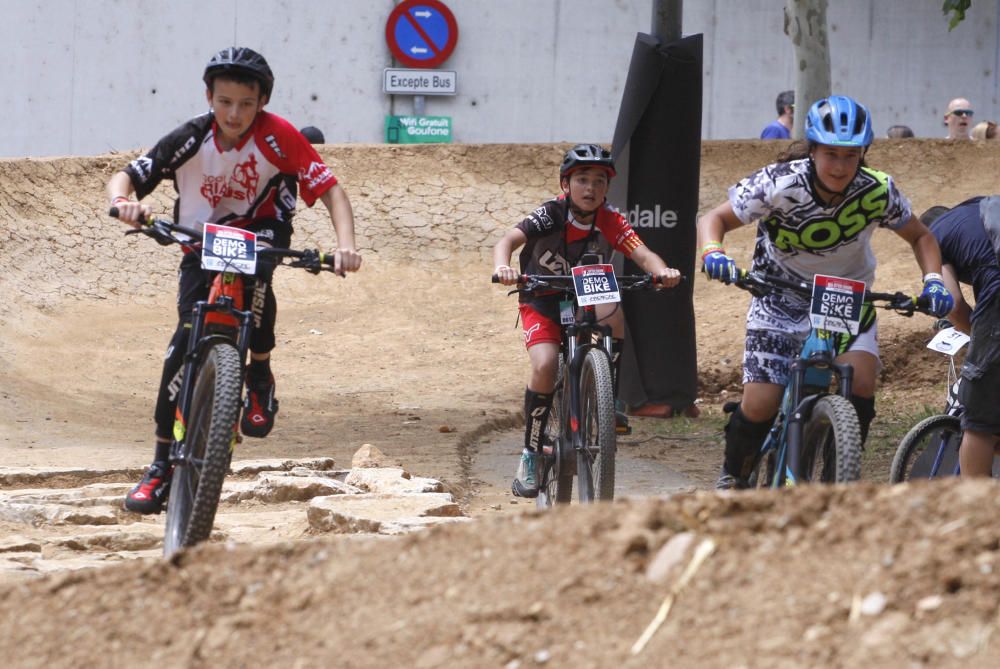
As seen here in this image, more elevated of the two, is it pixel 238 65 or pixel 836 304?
pixel 238 65

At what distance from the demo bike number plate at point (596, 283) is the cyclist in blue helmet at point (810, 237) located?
0.86m

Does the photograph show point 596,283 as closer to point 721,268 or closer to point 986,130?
point 721,268

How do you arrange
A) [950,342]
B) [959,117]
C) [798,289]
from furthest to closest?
[959,117] < [950,342] < [798,289]

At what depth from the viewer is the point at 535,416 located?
731 cm

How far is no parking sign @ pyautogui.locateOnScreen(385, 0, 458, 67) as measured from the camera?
2114cm

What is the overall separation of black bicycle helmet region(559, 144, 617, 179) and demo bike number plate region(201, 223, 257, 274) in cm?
195

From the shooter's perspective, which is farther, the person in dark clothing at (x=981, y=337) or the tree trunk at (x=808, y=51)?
the tree trunk at (x=808, y=51)

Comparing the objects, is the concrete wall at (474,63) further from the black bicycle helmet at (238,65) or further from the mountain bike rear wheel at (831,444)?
the mountain bike rear wheel at (831,444)

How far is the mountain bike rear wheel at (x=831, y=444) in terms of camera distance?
5039mm

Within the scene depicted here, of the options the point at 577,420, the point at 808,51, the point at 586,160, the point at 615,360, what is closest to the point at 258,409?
the point at 577,420

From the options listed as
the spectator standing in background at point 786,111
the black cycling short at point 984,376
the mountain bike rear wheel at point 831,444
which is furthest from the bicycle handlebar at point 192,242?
the spectator standing in background at point 786,111

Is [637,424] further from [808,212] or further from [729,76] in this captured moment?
[729,76]

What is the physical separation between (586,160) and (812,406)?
83.7 inches

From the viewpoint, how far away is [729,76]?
2202cm
